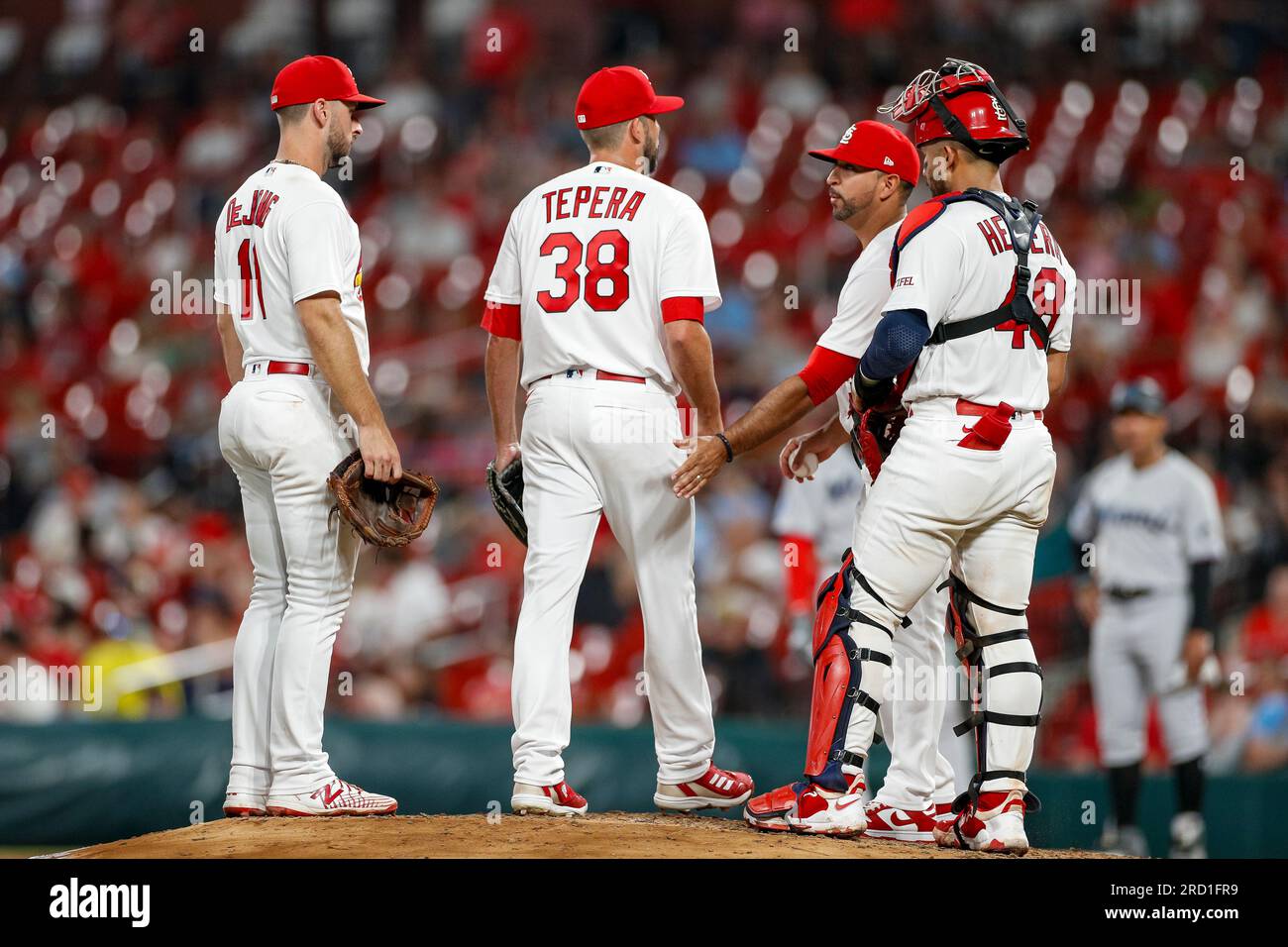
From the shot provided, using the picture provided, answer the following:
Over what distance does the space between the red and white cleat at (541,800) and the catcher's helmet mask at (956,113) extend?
2088 millimetres

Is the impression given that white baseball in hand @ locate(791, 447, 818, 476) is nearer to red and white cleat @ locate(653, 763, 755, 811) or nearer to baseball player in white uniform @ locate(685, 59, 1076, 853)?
baseball player in white uniform @ locate(685, 59, 1076, 853)

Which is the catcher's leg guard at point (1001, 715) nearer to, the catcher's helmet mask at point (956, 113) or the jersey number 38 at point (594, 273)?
the catcher's helmet mask at point (956, 113)

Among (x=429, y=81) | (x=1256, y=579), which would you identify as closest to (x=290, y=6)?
(x=429, y=81)

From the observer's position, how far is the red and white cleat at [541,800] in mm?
4234

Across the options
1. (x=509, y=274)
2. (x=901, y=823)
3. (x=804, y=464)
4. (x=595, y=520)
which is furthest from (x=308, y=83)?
(x=901, y=823)

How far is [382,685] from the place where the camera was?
28.5 ft

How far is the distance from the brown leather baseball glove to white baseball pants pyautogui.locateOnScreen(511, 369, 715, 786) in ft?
1.05

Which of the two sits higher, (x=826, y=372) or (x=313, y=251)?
(x=313, y=251)

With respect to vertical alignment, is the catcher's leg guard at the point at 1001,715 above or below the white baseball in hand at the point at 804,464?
below

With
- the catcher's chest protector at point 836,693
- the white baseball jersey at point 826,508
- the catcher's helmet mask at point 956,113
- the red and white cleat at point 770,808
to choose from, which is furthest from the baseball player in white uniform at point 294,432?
the white baseball jersey at point 826,508

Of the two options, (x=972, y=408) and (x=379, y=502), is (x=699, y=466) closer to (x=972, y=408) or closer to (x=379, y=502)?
(x=972, y=408)

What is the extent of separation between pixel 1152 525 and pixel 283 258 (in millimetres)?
4654

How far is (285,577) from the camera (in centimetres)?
436
